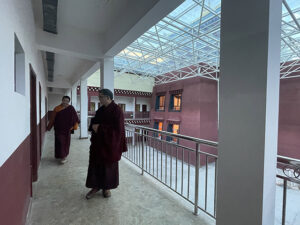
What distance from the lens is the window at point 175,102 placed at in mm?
10977

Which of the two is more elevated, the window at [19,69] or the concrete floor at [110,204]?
the window at [19,69]

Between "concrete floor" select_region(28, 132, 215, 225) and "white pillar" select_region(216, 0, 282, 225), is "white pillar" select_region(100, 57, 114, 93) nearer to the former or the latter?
"concrete floor" select_region(28, 132, 215, 225)

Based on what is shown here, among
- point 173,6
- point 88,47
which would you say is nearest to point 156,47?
point 88,47

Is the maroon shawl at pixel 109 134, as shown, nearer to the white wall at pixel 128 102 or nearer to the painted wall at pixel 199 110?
the painted wall at pixel 199 110

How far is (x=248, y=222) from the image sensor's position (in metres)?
0.91

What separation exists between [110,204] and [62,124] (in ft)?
6.72

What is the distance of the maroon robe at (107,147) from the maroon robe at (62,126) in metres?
A: 1.57

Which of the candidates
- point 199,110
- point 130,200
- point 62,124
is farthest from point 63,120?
point 199,110

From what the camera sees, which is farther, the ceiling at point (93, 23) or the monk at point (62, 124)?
the monk at point (62, 124)

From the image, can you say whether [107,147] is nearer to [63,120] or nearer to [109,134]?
[109,134]

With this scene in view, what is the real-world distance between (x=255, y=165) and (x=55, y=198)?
230 centimetres

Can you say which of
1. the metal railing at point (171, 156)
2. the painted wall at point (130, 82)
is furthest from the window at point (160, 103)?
the metal railing at point (171, 156)

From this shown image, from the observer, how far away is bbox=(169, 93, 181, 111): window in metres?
11.0

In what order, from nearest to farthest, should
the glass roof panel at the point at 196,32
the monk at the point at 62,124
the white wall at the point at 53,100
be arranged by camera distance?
the monk at the point at 62,124
the glass roof panel at the point at 196,32
the white wall at the point at 53,100
